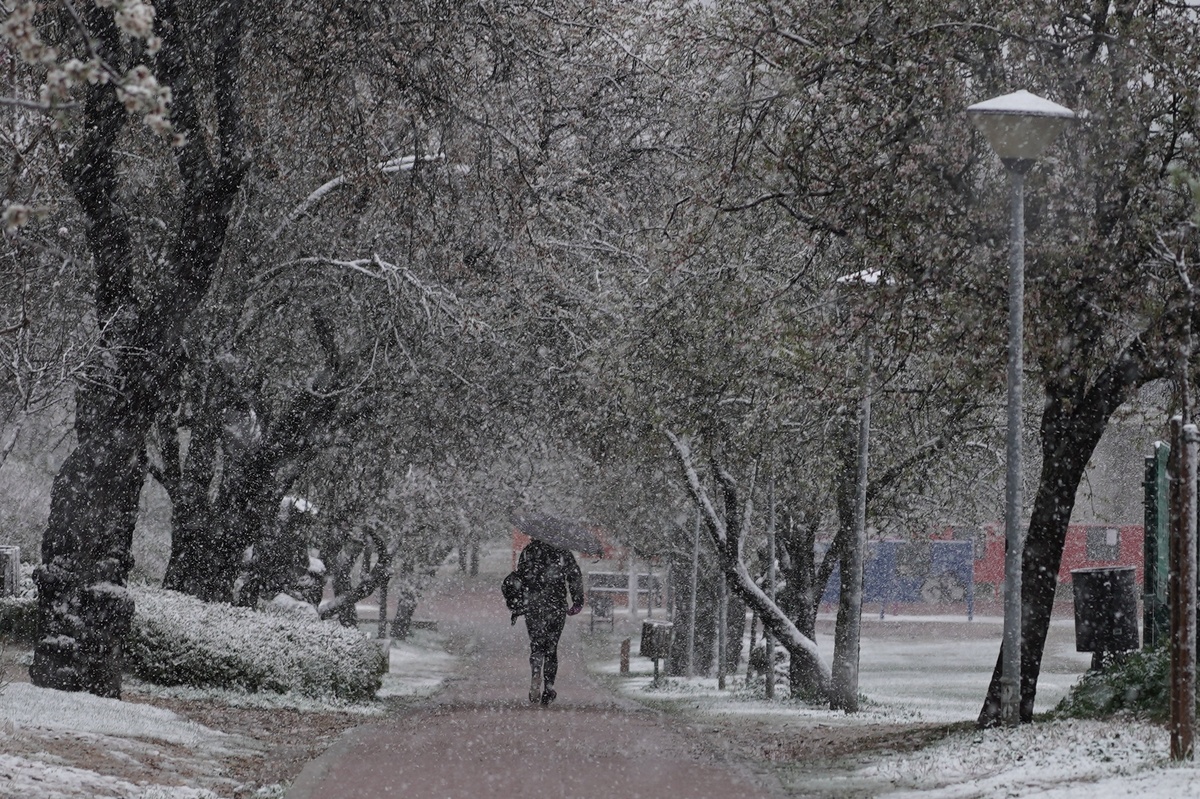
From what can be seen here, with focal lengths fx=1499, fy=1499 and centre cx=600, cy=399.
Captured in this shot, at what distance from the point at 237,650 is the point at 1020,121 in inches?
437

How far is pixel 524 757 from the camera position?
11.9 m

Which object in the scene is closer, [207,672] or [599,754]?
[599,754]

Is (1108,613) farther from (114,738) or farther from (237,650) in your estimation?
(237,650)

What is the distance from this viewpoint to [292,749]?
1269 cm

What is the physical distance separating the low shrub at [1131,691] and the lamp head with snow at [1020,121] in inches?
170

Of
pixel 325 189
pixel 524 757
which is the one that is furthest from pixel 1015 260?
pixel 325 189

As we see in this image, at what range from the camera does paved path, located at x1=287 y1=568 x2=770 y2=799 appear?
32.4ft

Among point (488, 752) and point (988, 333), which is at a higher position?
point (988, 333)

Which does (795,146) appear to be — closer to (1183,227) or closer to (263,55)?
(1183,227)

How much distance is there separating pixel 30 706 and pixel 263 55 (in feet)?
18.8

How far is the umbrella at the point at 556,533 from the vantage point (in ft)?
58.3

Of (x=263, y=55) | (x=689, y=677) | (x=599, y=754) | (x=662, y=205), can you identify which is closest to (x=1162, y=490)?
(x=599, y=754)

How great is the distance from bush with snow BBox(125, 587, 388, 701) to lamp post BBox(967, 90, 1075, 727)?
30.1 feet

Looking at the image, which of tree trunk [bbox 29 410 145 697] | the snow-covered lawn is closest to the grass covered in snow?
tree trunk [bbox 29 410 145 697]
